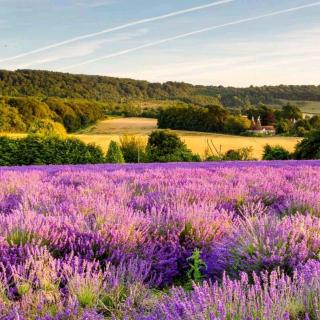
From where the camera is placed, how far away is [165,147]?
41438 millimetres

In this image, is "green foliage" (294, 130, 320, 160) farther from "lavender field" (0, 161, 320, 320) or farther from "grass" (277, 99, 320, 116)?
"grass" (277, 99, 320, 116)

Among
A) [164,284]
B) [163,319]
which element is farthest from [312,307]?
[164,284]

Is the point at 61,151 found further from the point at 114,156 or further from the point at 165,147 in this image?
the point at 165,147

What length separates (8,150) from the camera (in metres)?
31.9

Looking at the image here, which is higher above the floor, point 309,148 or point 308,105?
point 308,105

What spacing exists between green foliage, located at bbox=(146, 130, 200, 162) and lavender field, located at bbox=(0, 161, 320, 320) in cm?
3098

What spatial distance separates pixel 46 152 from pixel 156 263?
1130 inches

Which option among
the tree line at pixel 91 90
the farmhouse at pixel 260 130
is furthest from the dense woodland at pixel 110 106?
the farmhouse at pixel 260 130

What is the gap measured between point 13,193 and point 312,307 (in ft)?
13.3

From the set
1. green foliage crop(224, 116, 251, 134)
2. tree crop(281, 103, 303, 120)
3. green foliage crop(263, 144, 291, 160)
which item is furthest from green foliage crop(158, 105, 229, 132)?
green foliage crop(263, 144, 291, 160)

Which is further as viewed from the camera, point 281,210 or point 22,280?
point 281,210

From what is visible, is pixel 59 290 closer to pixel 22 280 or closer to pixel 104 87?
pixel 22 280

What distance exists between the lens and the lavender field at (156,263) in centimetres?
218

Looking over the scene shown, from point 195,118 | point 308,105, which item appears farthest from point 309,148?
point 308,105
